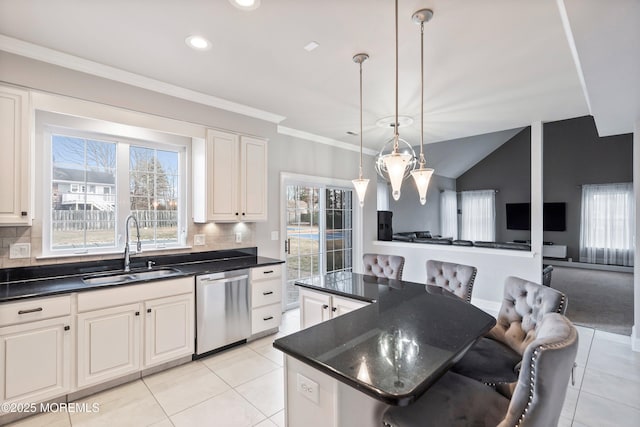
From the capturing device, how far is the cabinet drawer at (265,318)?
11.2 ft

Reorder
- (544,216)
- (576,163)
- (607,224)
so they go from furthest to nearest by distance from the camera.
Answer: (544,216)
(576,163)
(607,224)

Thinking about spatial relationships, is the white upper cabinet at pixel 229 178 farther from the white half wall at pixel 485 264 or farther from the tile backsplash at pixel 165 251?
the white half wall at pixel 485 264

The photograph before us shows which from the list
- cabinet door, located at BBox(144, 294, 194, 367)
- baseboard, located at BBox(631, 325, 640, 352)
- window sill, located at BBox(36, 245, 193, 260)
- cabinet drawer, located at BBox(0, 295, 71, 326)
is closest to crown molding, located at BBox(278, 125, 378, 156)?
window sill, located at BBox(36, 245, 193, 260)

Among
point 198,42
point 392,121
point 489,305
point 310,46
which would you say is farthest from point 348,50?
point 489,305

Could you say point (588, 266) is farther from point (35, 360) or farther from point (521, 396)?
point (35, 360)

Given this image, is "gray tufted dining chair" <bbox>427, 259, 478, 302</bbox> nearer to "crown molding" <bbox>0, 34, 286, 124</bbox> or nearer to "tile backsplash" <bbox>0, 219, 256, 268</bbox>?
"tile backsplash" <bbox>0, 219, 256, 268</bbox>

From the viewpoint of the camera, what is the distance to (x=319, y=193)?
500 cm

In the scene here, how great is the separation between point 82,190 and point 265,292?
6.99 ft

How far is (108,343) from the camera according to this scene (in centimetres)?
242

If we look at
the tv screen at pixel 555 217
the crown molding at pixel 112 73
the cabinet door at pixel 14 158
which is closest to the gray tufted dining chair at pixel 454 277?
the crown molding at pixel 112 73

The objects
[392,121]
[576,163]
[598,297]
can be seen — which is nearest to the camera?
[392,121]

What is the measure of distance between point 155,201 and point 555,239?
1064 cm

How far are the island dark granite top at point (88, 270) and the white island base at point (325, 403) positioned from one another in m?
1.93

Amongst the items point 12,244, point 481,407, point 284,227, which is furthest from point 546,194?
point 12,244
